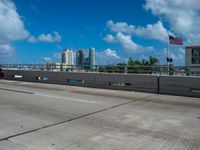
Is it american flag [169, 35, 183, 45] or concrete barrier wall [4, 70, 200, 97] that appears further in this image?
american flag [169, 35, 183, 45]

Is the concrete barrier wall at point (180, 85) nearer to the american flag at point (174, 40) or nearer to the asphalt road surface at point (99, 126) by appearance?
the asphalt road surface at point (99, 126)

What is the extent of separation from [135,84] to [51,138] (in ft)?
32.7

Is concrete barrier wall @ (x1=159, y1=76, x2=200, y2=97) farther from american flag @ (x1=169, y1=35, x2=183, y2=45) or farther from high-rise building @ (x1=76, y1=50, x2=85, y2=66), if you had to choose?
high-rise building @ (x1=76, y1=50, x2=85, y2=66)

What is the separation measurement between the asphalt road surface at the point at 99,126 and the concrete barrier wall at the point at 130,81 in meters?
2.75

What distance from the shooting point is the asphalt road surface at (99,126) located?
548 cm

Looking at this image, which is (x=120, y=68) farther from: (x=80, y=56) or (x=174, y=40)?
(x=80, y=56)

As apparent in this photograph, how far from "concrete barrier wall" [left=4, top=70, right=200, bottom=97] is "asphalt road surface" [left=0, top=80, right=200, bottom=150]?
108 inches

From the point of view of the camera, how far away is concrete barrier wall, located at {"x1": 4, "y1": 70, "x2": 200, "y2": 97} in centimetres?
1319

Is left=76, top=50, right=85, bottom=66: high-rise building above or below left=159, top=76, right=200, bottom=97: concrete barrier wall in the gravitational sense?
above

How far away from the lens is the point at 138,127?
6.86 metres

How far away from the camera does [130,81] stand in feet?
51.1

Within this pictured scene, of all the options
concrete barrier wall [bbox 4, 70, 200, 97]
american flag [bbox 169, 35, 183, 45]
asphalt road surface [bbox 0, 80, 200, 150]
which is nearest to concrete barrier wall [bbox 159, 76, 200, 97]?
concrete barrier wall [bbox 4, 70, 200, 97]

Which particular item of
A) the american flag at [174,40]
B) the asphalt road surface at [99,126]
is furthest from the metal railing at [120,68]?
the american flag at [174,40]

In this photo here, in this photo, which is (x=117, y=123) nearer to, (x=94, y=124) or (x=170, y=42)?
(x=94, y=124)
